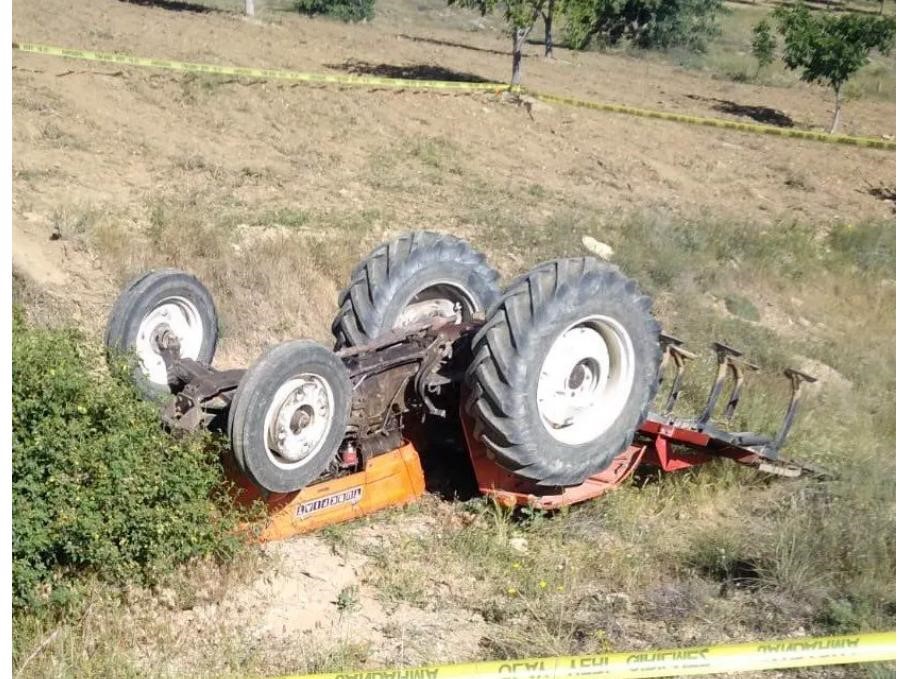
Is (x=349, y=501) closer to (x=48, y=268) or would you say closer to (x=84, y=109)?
(x=48, y=268)

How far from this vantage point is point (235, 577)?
17.1 ft

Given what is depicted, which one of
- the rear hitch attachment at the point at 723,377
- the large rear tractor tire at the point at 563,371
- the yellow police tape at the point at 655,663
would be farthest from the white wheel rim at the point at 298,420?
the rear hitch attachment at the point at 723,377

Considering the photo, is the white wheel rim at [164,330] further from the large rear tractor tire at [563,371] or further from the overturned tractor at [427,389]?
the large rear tractor tire at [563,371]

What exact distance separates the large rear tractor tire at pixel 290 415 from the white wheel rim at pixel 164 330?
108 centimetres

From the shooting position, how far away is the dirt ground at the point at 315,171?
221 inches

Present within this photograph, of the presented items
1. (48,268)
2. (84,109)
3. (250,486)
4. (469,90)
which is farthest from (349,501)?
(469,90)

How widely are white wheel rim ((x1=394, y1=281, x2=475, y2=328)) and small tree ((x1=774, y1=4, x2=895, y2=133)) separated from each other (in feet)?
64.6

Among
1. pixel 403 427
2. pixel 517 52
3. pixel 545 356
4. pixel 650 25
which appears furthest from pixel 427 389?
pixel 650 25

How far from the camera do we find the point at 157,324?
5.96 m

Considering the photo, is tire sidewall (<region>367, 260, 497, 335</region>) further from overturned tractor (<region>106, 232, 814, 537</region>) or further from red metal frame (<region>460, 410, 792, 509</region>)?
red metal frame (<region>460, 410, 792, 509</region>)

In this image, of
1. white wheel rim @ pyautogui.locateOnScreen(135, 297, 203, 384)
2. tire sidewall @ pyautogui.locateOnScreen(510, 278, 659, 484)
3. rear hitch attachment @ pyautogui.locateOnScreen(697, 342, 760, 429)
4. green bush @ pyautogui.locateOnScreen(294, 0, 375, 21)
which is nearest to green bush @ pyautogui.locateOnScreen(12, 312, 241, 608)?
white wheel rim @ pyautogui.locateOnScreen(135, 297, 203, 384)

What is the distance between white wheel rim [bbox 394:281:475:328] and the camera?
676 centimetres

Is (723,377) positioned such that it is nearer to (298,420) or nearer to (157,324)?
(298,420)

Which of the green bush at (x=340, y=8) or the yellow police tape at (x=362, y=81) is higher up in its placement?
the green bush at (x=340, y=8)
